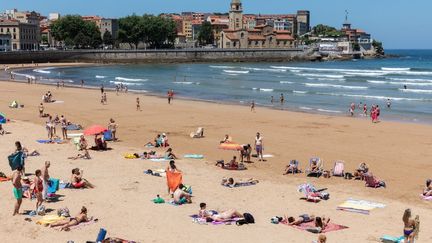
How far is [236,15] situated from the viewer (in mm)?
144875

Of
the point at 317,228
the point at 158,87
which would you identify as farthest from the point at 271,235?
the point at 158,87

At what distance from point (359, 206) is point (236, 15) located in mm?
134757

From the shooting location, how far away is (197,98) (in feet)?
141

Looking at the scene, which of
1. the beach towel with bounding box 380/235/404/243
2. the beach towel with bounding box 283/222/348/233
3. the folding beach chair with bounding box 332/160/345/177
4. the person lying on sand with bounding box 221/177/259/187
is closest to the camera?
the beach towel with bounding box 380/235/404/243

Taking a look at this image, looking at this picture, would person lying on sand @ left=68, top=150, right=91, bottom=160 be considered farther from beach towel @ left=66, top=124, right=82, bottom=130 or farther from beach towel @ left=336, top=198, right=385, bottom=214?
beach towel @ left=336, top=198, right=385, bottom=214

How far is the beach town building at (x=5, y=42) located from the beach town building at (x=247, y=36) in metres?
48.2

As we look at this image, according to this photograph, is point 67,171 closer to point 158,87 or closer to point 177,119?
point 177,119

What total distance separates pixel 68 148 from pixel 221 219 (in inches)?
384

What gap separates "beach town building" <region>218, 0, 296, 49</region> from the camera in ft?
445

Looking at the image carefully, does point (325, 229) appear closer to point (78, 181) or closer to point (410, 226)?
point (410, 226)

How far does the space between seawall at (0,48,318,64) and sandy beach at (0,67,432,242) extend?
69.2 metres

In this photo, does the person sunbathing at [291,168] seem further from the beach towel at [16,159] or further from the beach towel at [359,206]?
the beach towel at [16,159]

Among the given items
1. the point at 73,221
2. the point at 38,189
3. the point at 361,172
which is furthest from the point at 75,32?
the point at 73,221

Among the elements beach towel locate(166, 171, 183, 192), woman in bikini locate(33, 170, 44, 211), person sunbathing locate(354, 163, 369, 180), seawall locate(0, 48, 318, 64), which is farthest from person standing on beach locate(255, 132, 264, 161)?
seawall locate(0, 48, 318, 64)
